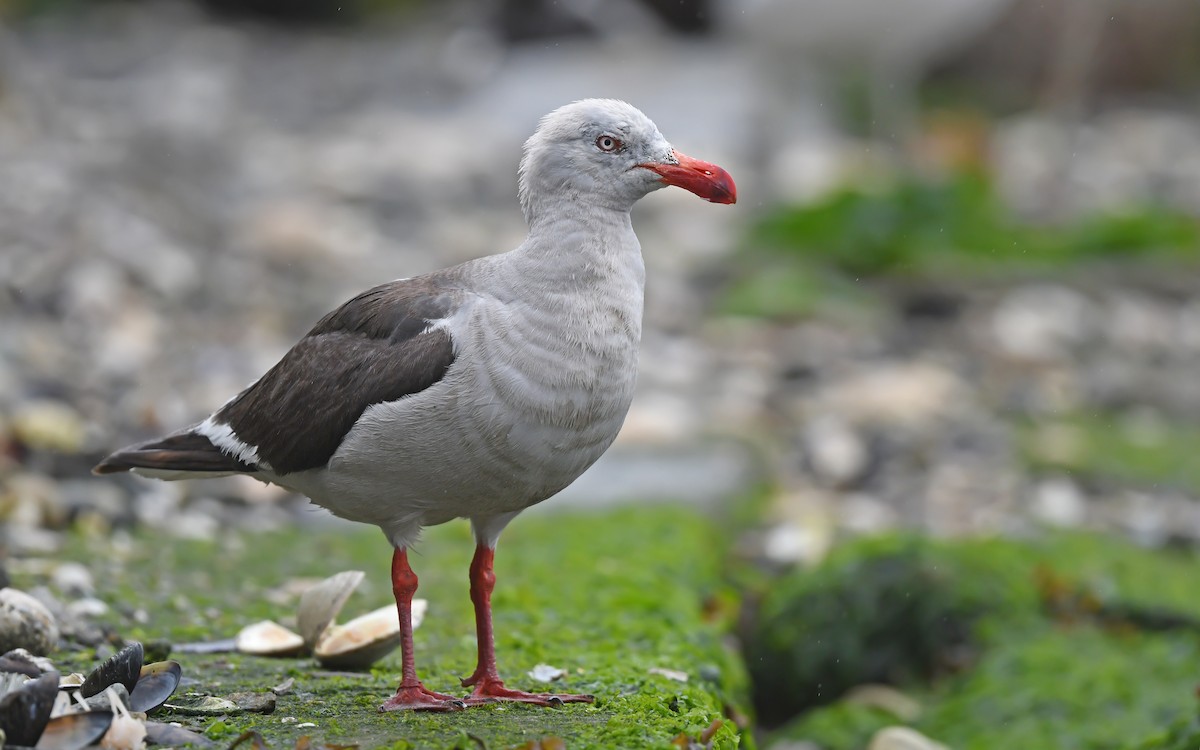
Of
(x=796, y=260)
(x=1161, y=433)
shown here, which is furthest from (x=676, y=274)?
(x=1161, y=433)

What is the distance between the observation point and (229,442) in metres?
4.39

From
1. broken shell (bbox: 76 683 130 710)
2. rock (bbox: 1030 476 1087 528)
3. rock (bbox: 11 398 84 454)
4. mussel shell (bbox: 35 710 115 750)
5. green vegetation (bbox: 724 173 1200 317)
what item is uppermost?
green vegetation (bbox: 724 173 1200 317)

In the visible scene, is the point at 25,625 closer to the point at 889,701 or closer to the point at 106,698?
the point at 106,698

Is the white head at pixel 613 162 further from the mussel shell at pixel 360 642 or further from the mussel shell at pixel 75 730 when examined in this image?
the mussel shell at pixel 75 730

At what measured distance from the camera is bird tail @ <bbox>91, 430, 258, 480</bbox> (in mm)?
4434

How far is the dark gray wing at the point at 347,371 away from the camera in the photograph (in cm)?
397

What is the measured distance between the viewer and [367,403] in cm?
401

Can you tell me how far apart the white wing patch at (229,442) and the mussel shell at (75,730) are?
43.4 inches

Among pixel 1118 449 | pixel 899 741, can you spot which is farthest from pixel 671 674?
pixel 1118 449

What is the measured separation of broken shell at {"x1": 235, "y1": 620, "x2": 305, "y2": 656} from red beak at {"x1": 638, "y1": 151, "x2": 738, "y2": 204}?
1844mm

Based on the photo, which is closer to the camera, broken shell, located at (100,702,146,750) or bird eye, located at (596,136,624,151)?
broken shell, located at (100,702,146,750)

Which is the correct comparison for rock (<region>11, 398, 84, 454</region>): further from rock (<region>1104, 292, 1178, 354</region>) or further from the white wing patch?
rock (<region>1104, 292, 1178, 354</region>)

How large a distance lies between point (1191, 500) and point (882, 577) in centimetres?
286

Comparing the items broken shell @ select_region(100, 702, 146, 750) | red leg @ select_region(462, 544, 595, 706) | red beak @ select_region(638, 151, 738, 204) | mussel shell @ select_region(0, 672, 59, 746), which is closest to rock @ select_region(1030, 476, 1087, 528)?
red beak @ select_region(638, 151, 738, 204)
